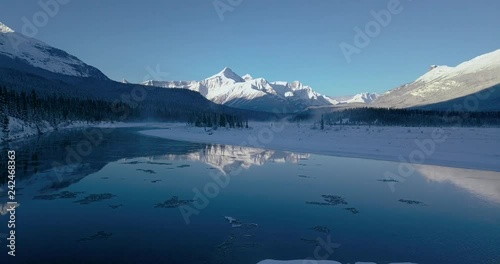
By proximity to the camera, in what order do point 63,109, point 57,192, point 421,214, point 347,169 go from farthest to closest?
point 63,109, point 347,169, point 57,192, point 421,214

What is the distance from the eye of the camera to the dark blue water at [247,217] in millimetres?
10758

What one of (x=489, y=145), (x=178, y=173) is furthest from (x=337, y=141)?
(x=178, y=173)

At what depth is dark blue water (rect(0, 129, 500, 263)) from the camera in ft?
35.3

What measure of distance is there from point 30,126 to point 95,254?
77970mm

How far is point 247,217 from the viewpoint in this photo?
48.3ft

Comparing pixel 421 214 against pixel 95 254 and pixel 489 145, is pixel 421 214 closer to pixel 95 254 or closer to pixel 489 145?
pixel 95 254

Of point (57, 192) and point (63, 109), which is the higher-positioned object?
point (63, 109)

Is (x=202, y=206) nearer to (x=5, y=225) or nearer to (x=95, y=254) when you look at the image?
(x=95, y=254)

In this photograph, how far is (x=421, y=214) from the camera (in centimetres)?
1574

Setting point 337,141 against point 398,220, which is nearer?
point 398,220

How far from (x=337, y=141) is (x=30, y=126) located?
6895 cm

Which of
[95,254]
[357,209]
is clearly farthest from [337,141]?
[95,254]

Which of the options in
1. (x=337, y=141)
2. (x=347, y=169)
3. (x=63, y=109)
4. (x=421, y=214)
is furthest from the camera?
(x=63, y=109)

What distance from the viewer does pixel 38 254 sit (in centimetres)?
1012
